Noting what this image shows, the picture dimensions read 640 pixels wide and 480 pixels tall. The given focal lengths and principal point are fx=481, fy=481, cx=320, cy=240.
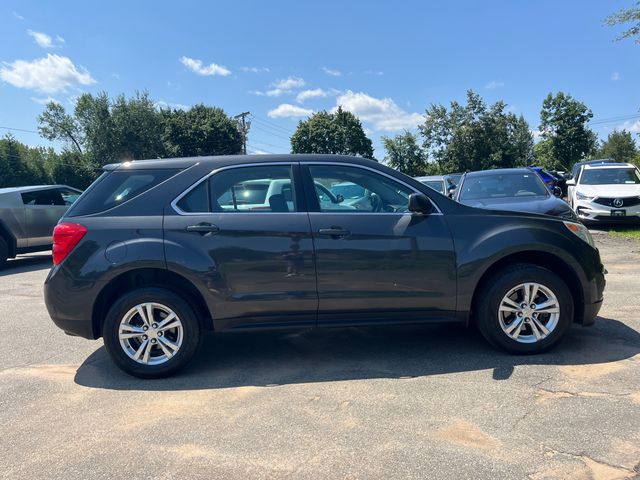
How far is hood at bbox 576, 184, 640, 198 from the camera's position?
1203 centimetres

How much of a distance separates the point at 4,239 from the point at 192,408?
8.89 meters

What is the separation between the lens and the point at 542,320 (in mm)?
4168

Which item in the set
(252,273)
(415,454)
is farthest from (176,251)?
(415,454)

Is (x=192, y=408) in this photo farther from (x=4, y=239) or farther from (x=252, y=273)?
(x=4, y=239)

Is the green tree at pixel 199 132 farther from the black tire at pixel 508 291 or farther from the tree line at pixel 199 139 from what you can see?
the black tire at pixel 508 291

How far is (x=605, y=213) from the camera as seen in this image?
1205 cm

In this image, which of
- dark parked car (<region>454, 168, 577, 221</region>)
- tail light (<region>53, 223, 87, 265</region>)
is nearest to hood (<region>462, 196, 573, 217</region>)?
dark parked car (<region>454, 168, 577, 221</region>)

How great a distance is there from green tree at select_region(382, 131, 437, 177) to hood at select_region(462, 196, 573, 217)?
44956 millimetres

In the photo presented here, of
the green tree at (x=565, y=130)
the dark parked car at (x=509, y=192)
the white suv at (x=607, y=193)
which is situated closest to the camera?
the dark parked car at (x=509, y=192)

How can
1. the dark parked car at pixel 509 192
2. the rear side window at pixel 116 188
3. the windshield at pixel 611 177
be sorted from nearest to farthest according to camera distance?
the rear side window at pixel 116 188 < the dark parked car at pixel 509 192 < the windshield at pixel 611 177

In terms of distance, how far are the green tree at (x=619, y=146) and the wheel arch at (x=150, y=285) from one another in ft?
229

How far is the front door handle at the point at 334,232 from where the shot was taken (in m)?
3.96

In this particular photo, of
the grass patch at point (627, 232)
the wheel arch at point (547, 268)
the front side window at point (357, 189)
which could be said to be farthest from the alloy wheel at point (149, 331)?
the grass patch at point (627, 232)

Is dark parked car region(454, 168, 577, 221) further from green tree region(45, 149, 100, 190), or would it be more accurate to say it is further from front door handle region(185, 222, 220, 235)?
green tree region(45, 149, 100, 190)
